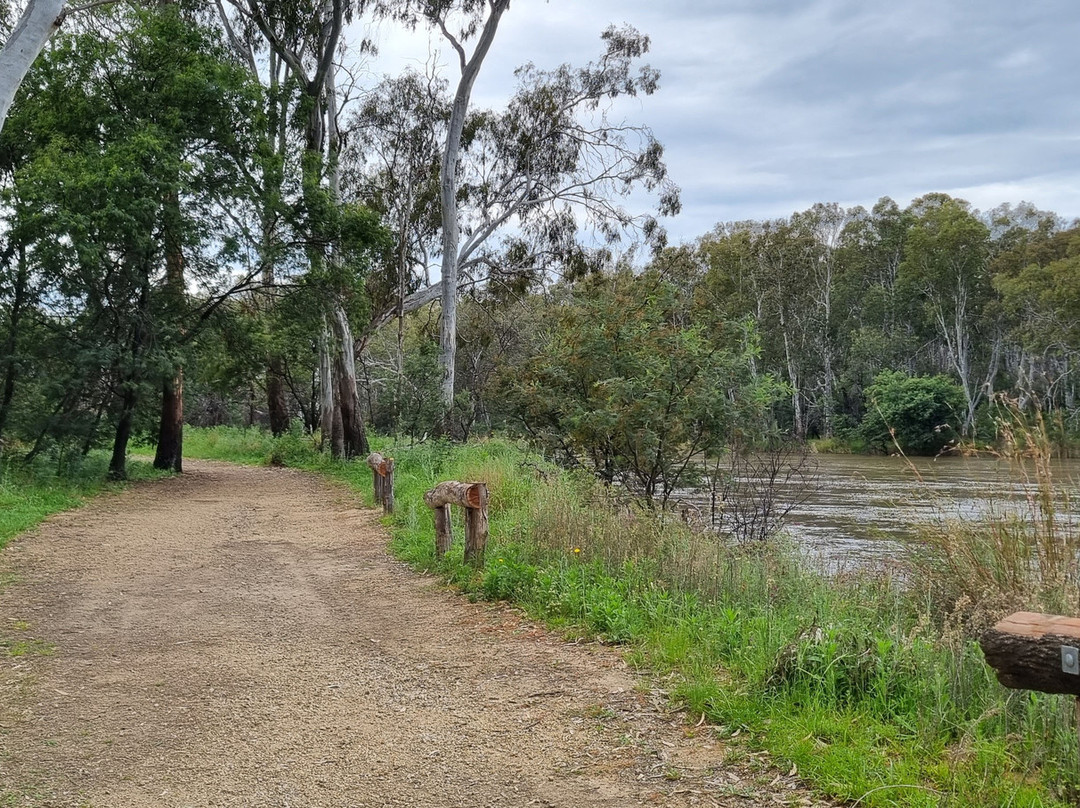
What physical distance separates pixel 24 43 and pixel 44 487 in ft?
26.5

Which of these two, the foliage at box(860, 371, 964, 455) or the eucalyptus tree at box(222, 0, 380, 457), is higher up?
the eucalyptus tree at box(222, 0, 380, 457)

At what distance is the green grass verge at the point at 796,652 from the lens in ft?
10.2

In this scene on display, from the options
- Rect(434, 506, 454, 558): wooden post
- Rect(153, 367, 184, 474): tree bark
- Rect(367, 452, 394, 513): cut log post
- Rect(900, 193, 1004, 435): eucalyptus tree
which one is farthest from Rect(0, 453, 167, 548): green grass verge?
Rect(900, 193, 1004, 435): eucalyptus tree

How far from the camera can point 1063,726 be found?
3.12 metres

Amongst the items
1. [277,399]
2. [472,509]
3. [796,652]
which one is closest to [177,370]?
[472,509]

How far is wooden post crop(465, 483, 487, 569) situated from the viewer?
6938 mm

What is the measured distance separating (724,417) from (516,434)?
13.5 ft

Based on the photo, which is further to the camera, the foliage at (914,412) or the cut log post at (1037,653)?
the foliage at (914,412)

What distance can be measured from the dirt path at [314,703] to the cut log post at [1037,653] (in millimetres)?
884

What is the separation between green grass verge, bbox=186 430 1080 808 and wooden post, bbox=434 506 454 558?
118 mm

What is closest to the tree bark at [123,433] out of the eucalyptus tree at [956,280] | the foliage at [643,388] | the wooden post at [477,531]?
the foliage at [643,388]

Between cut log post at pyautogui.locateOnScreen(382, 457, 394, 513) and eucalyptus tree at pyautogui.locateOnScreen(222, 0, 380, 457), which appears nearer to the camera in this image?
cut log post at pyautogui.locateOnScreen(382, 457, 394, 513)

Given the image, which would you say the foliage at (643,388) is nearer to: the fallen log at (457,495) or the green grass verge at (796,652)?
the green grass verge at (796,652)

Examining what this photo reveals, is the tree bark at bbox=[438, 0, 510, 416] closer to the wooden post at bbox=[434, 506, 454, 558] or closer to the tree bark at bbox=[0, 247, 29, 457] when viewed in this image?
the tree bark at bbox=[0, 247, 29, 457]
